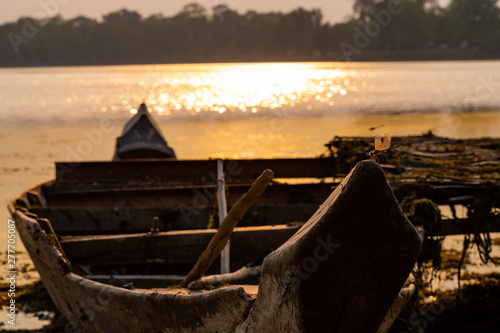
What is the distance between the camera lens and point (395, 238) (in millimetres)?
3246

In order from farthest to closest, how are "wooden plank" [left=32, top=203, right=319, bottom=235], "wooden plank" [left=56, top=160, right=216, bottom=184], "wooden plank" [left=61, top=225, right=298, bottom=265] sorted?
"wooden plank" [left=56, top=160, right=216, bottom=184] < "wooden plank" [left=32, top=203, right=319, bottom=235] < "wooden plank" [left=61, top=225, right=298, bottom=265]

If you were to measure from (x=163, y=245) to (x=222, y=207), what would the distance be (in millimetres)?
920

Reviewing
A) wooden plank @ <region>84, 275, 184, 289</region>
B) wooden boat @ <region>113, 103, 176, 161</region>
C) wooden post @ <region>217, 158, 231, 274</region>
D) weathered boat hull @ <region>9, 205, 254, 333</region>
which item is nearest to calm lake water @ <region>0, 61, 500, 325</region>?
weathered boat hull @ <region>9, 205, 254, 333</region>

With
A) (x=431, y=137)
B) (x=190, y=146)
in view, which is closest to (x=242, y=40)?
(x=190, y=146)

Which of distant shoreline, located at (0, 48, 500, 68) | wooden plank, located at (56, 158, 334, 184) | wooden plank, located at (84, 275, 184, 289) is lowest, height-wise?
wooden plank, located at (84, 275, 184, 289)

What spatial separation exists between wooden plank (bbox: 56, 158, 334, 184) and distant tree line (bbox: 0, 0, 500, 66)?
358 feet

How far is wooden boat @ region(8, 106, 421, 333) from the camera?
3.22 m

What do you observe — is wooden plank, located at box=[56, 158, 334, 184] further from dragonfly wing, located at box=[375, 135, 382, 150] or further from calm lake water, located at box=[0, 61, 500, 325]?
dragonfly wing, located at box=[375, 135, 382, 150]

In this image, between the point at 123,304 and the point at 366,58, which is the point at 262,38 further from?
the point at 123,304

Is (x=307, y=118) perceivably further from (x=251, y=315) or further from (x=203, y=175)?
(x=251, y=315)

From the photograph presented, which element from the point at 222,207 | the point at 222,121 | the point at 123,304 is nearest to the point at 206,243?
the point at 222,207

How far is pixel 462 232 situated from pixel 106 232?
439 centimetres

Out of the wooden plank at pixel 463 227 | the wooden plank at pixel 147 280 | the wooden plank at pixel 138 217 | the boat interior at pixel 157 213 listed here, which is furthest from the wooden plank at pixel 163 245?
the wooden plank at pixel 463 227

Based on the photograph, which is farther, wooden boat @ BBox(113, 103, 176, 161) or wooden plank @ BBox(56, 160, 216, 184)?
wooden boat @ BBox(113, 103, 176, 161)
